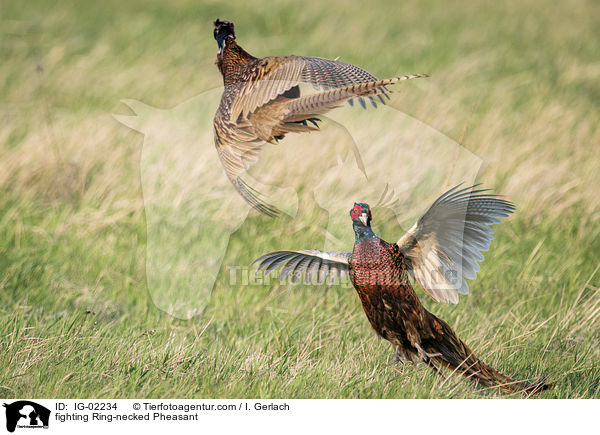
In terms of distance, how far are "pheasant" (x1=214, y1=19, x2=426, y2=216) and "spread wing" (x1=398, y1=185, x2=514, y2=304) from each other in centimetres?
60

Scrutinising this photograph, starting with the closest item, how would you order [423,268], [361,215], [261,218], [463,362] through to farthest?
[361,215], [423,268], [463,362], [261,218]

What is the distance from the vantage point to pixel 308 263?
3.51m

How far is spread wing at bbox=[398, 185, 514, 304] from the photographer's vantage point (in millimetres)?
3232

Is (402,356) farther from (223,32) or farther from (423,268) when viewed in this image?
(223,32)

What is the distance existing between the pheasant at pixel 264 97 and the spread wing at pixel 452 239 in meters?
0.60

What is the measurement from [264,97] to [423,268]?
3.66ft

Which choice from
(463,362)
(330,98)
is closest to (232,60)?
(330,98)

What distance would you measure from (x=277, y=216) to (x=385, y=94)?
1.10 metres

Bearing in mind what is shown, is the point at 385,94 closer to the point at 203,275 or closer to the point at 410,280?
the point at 410,280

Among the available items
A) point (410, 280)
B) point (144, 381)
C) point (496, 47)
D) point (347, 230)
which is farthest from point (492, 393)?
point (496, 47)

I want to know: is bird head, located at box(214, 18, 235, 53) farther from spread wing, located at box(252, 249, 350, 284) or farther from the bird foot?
the bird foot

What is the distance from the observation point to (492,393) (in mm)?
3654
